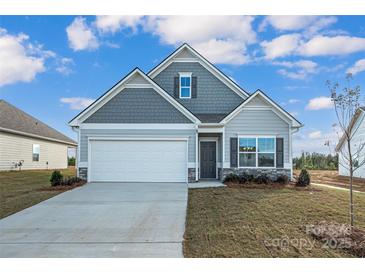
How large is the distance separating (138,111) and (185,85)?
11.7 feet

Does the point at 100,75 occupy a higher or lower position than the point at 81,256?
higher

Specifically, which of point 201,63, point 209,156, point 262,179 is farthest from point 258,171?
point 201,63

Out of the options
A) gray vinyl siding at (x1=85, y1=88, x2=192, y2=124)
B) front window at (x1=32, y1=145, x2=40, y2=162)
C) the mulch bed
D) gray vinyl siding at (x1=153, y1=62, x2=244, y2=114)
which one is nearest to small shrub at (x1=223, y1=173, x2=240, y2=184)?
gray vinyl siding at (x1=85, y1=88, x2=192, y2=124)

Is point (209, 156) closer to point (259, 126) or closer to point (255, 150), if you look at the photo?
point (255, 150)

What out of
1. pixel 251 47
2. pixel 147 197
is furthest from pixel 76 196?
pixel 251 47

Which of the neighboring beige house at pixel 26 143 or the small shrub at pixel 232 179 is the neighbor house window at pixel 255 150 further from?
the neighboring beige house at pixel 26 143

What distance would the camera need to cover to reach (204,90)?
1667cm

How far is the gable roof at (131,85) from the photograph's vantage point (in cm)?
1430

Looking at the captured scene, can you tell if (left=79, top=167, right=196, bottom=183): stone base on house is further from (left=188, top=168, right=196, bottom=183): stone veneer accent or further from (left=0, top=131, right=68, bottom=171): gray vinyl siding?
(left=0, top=131, right=68, bottom=171): gray vinyl siding

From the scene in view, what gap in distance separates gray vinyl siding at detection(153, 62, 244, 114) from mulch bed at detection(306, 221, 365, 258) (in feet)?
34.5

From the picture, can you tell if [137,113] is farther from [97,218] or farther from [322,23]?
[322,23]

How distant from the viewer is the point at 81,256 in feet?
17.2

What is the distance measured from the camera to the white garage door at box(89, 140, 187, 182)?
1438 centimetres

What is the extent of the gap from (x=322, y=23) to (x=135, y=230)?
9.18 m
